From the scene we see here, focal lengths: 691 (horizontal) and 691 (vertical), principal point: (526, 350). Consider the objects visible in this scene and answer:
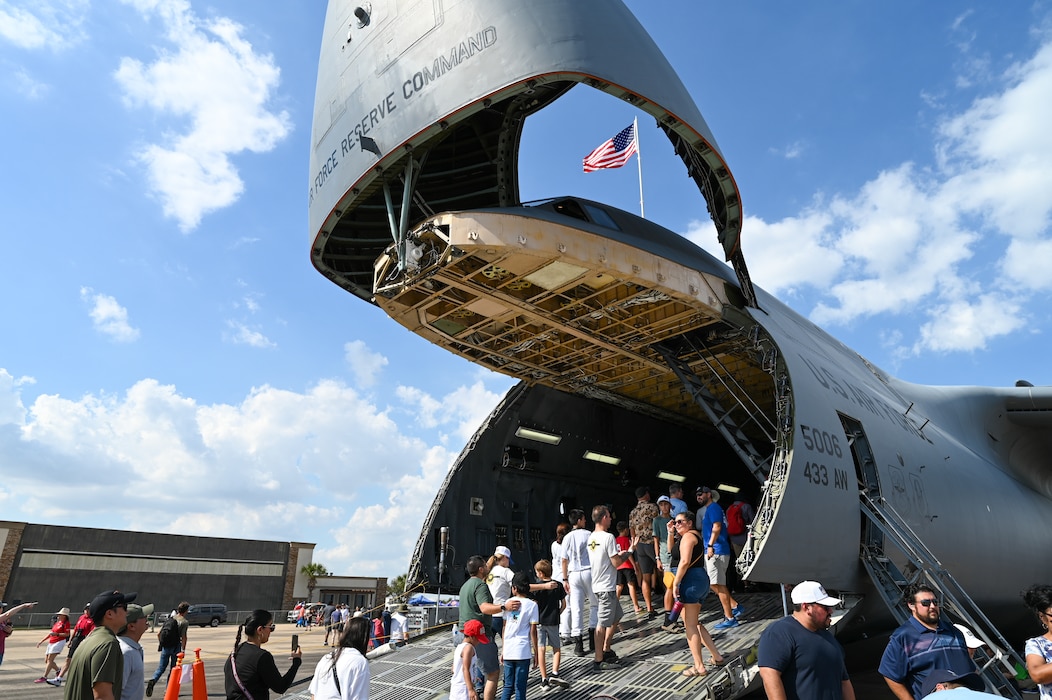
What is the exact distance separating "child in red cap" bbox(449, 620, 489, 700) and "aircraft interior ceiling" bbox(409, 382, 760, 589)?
540 cm

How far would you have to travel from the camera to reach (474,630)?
19.9 ft

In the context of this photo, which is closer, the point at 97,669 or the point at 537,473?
the point at 97,669

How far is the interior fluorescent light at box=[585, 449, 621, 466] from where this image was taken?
1412cm

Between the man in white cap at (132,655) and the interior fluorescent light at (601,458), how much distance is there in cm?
1034

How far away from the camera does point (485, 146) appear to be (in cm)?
1039

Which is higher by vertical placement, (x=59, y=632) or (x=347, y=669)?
(x=59, y=632)

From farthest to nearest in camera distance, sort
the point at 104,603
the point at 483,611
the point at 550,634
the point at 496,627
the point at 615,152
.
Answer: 1. the point at 615,152
2. the point at 550,634
3. the point at 496,627
4. the point at 483,611
5. the point at 104,603

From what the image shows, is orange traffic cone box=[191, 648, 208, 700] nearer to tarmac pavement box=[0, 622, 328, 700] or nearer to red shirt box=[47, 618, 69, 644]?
tarmac pavement box=[0, 622, 328, 700]

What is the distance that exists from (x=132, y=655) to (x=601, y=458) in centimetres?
1091

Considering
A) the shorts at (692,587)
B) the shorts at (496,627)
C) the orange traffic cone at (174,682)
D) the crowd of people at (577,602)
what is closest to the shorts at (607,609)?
the crowd of people at (577,602)

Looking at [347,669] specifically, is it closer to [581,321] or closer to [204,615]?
[581,321]

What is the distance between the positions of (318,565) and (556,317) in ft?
194

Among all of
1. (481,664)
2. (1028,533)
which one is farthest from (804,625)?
(1028,533)

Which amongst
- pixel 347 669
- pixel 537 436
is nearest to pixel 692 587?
pixel 347 669
